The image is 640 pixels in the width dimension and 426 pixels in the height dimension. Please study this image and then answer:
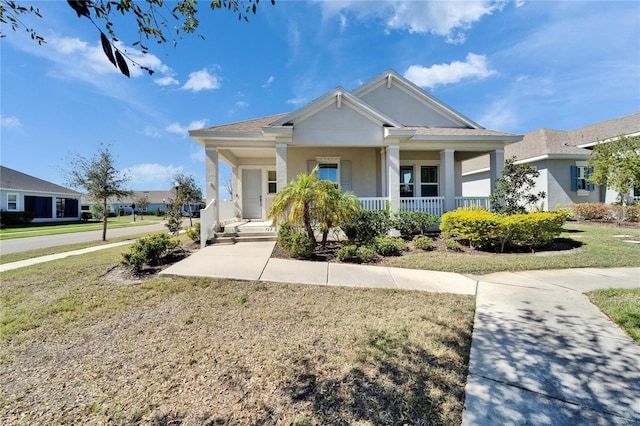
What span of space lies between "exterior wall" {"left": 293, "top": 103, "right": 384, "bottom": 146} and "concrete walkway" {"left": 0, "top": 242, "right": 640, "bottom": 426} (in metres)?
5.62

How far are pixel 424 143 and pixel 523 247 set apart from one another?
527cm

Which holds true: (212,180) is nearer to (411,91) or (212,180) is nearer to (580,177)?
(411,91)

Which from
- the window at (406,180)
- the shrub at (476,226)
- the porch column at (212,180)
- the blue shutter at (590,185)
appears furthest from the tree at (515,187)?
the blue shutter at (590,185)

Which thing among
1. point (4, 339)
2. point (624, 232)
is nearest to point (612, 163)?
point (624, 232)

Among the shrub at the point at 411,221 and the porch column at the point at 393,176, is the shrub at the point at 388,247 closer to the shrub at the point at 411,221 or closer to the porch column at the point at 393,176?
the shrub at the point at 411,221

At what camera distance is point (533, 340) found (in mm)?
3422

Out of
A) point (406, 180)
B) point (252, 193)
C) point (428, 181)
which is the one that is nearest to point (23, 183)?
point (252, 193)

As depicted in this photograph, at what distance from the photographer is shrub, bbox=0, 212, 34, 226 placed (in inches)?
971

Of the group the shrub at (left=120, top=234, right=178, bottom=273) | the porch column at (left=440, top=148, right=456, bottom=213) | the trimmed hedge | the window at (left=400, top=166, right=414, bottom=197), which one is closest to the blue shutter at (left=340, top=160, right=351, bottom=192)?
the window at (left=400, top=166, right=414, bottom=197)

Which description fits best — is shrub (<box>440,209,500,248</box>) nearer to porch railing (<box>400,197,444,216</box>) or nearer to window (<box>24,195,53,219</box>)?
porch railing (<box>400,197,444,216</box>)

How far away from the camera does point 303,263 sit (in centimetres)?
732

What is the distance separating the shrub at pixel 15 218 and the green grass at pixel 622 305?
38606mm

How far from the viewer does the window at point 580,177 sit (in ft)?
56.9

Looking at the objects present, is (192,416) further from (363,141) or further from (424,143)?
(424,143)
